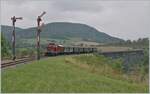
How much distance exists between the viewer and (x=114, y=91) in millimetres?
19266

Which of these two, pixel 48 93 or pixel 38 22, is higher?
pixel 38 22

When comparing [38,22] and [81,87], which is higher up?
[38,22]

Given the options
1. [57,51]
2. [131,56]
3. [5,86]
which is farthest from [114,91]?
[131,56]

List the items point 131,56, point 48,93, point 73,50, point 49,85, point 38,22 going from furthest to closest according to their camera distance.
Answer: point 131,56
point 73,50
point 38,22
point 49,85
point 48,93

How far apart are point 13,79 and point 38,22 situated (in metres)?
30.8

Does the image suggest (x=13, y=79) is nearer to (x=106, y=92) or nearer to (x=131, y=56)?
(x=106, y=92)

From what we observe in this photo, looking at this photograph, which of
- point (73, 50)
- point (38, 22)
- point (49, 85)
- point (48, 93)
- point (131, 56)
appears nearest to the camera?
point (48, 93)

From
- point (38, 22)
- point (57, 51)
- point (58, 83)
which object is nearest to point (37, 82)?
point (58, 83)

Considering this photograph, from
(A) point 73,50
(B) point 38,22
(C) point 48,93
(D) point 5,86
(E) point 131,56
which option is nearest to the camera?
(C) point 48,93

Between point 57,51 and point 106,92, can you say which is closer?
point 106,92

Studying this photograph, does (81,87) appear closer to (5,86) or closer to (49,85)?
(49,85)

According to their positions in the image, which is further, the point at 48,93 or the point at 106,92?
the point at 106,92

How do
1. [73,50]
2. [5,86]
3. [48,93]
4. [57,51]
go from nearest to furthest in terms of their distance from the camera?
[48,93], [5,86], [57,51], [73,50]

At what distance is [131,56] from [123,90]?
82.3m
